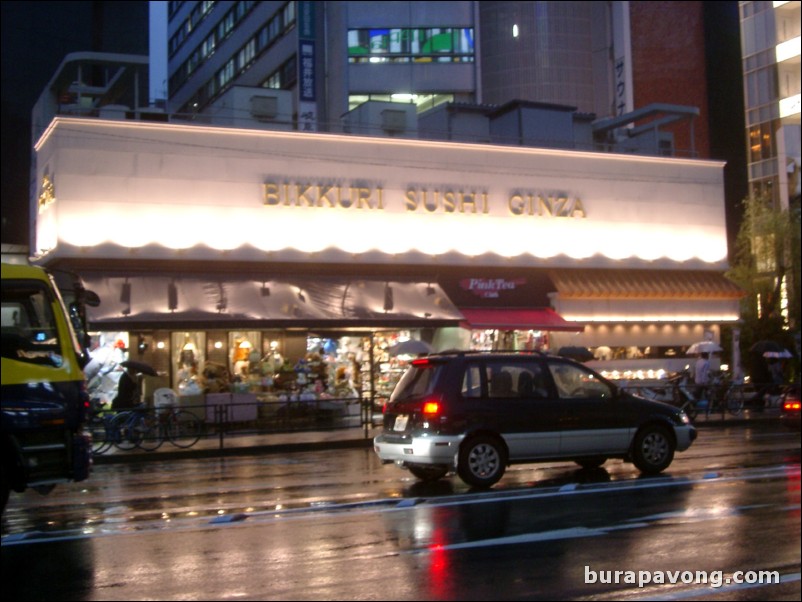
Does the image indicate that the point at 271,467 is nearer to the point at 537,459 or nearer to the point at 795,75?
the point at 537,459

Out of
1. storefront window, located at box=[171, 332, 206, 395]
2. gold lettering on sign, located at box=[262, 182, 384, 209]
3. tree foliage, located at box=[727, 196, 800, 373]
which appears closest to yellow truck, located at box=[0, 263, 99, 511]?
storefront window, located at box=[171, 332, 206, 395]

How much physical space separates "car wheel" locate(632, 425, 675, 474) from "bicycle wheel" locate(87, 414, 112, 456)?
1128 centimetres

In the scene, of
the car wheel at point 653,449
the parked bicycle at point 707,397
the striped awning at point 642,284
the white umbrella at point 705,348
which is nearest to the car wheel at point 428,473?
the car wheel at point 653,449

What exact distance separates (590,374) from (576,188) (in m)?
18.4

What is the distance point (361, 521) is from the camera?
10297mm

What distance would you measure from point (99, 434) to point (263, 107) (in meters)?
13.4

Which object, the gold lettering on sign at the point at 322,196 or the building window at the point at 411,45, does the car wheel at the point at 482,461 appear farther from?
the building window at the point at 411,45

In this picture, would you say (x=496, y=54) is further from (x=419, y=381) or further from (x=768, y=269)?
(x=419, y=381)

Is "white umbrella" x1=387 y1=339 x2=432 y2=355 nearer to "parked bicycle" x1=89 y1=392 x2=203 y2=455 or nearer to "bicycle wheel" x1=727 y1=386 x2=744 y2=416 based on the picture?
"parked bicycle" x1=89 y1=392 x2=203 y2=455

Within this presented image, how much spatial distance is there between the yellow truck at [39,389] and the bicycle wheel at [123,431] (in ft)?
32.0

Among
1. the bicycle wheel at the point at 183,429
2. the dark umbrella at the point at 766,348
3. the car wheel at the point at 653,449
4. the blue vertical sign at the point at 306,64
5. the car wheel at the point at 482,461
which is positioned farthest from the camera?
the blue vertical sign at the point at 306,64

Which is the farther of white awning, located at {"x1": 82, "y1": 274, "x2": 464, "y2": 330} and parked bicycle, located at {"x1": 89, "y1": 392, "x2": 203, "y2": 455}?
white awning, located at {"x1": 82, "y1": 274, "x2": 464, "y2": 330}

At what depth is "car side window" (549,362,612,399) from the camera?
44.8 feet
